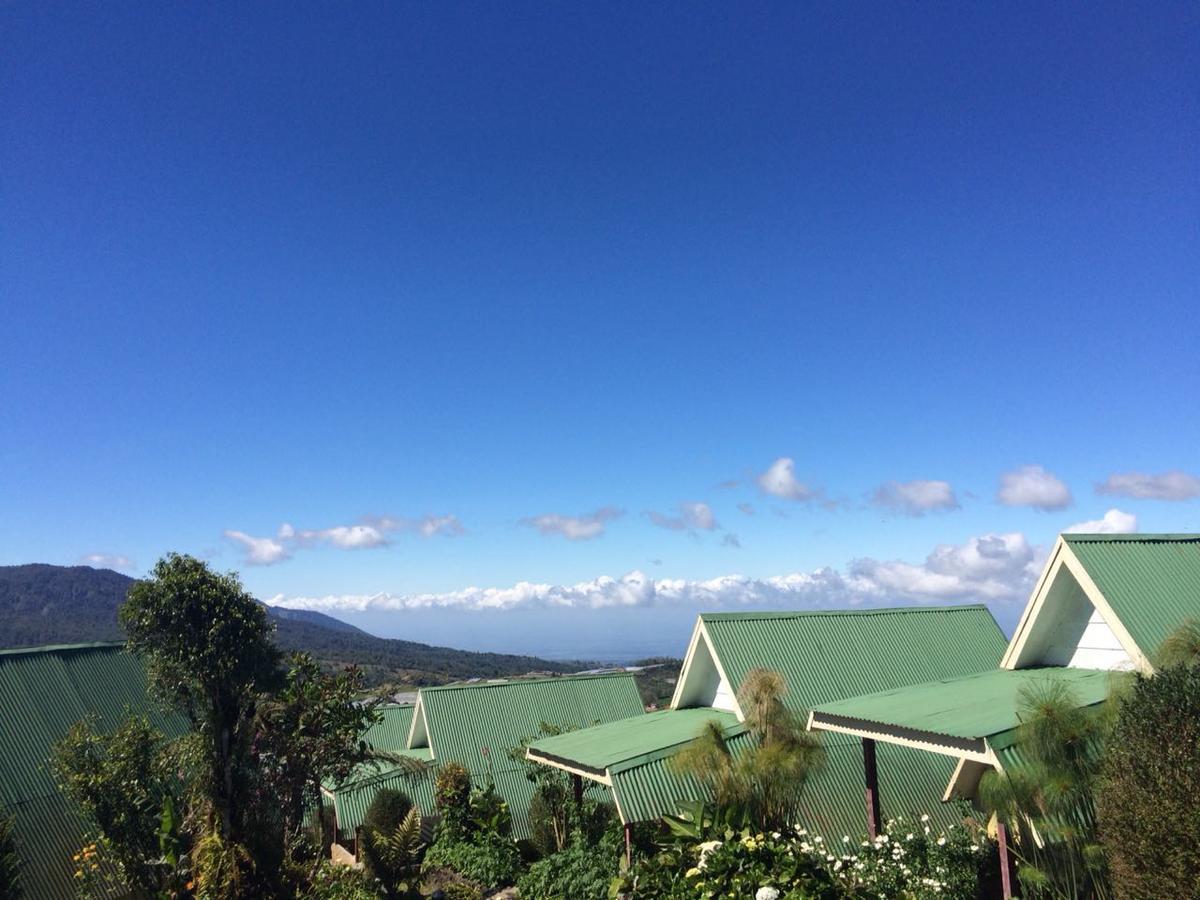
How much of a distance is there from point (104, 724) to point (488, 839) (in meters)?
9.94

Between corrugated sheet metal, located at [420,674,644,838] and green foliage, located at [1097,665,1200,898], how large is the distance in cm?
1668

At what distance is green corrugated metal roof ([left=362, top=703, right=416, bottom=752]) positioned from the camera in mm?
28422

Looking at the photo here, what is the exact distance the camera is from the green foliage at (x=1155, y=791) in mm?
6469

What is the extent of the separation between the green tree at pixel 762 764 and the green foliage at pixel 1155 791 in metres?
5.59

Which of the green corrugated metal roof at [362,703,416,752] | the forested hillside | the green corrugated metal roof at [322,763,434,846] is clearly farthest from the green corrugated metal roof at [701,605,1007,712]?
the forested hillside

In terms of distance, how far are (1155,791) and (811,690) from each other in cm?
951

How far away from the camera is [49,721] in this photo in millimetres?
17859

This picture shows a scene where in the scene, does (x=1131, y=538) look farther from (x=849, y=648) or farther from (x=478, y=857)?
(x=478, y=857)

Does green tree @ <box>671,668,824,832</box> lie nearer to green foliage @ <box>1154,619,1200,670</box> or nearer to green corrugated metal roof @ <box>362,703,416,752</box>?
green foliage @ <box>1154,619,1200,670</box>

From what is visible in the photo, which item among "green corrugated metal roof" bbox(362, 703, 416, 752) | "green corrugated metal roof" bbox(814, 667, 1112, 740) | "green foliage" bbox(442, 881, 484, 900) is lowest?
"green foliage" bbox(442, 881, 484, 900)

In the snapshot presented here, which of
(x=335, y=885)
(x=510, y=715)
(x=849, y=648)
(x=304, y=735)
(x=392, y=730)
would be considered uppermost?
(x=849, y=648)

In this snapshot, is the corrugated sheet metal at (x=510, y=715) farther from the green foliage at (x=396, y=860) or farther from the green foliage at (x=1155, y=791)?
the green foliage at (x=1155, y=791)

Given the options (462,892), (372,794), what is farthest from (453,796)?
(372,794)

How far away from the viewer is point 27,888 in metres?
14.6
